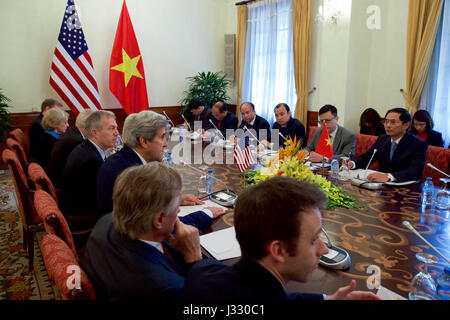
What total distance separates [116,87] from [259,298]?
565 cm

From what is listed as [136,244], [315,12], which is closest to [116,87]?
[315,12]

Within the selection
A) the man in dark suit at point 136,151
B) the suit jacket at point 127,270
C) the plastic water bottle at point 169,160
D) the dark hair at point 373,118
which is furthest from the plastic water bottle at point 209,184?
the dark hair at point 373,118

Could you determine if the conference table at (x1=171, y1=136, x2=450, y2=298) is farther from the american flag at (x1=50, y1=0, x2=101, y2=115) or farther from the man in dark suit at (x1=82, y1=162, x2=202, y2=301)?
the american flag at (x1=50, y1=0, x2=101, y2=115)

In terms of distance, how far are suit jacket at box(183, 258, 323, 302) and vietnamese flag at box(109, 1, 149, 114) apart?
548 cm

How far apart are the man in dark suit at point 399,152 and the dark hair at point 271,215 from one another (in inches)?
70.8

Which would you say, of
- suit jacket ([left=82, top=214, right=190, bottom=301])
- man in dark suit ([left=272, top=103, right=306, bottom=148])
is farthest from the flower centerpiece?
man in dark suit ([left=272, top=103, right=306, bottom=148])

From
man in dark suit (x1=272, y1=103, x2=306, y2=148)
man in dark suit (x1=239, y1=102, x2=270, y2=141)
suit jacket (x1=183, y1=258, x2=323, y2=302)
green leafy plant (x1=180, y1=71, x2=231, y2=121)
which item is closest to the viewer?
suit jacket (x1=183, y1=258, x2=323, y2=302)

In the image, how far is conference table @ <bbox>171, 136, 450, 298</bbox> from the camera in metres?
1.20

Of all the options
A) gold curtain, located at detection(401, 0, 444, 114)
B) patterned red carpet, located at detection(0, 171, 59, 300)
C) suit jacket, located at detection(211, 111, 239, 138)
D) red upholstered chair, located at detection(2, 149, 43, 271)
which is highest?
gold curtain, located at detection(401, 0, 444, 114)

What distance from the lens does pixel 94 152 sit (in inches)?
88.7

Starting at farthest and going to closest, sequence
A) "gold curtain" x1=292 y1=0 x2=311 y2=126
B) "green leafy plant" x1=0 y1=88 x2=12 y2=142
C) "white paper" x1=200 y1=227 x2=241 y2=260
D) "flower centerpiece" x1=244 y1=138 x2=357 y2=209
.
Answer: "gold curtain" x1=292 y1=0 x2=311 y2=126 < "green leafy plant" x1=0 y1=88 x2=12 y2=142 < "flower centerpiece" x1=244 y1=138 x2=357 y2=209 < "white paper" x1=200 y1=227 x2=241 y2=260

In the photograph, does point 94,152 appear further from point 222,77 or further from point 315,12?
point 222,77

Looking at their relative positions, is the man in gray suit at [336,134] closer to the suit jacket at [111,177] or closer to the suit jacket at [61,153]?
the suit jacket at [111,177]

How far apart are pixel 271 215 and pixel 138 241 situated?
17.8 inches
